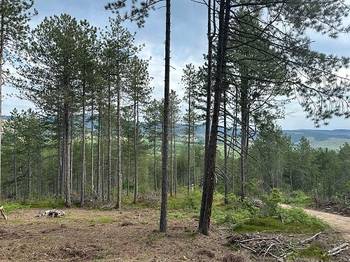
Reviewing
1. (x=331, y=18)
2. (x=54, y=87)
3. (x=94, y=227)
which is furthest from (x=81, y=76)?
(x=331, y=18)

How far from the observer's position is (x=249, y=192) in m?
30.5

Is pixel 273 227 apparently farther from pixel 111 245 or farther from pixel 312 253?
pixel 111 245

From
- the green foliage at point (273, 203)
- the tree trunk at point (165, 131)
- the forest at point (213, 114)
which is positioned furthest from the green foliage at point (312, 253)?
the green foliage at point (273, 203)

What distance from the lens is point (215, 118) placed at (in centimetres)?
1305

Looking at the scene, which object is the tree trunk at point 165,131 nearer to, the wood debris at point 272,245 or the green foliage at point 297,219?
the wood debris at point 272,245

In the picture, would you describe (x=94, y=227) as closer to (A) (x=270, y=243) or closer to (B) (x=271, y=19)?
(A) (x=270, y=243)

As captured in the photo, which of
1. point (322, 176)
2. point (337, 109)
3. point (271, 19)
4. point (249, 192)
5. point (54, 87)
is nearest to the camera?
point (337, 109)

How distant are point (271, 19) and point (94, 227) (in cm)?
1014

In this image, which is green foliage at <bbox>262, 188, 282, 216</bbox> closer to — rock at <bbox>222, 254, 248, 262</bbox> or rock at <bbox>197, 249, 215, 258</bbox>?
rock at <bbox>197, 249, 215, 258</bbox>

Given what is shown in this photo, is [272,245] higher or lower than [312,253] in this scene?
higher

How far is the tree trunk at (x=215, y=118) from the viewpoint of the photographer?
13078 millimetres

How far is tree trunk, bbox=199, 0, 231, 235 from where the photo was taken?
13.1m

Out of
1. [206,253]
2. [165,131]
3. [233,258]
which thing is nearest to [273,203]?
[165,131]

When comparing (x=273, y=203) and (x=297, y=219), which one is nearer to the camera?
(x=297, y=219)
